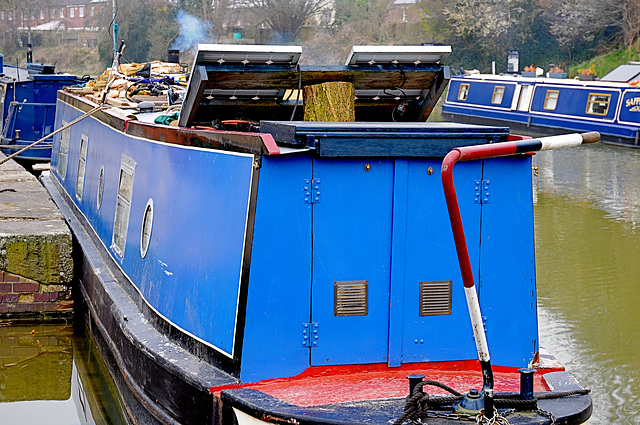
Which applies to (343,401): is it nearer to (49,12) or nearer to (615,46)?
(615,46)

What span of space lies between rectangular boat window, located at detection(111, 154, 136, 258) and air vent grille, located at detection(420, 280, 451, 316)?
2964 millimetres

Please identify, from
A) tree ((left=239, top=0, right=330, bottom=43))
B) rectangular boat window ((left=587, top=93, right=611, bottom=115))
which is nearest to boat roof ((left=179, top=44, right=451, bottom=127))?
rectangular boat window ((left=587, top=93, right=611, bottom=115))

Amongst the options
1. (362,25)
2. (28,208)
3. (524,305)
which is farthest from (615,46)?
(524,305)

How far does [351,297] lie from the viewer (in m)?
4.51

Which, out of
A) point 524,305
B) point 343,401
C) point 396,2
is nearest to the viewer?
point 343,401

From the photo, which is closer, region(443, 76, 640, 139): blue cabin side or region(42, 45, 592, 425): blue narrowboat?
region(42, 45, 592, 425): blue narrowboat

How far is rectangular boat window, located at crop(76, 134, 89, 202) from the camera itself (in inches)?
373

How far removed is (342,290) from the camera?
4.50 meters

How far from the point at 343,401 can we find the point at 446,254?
1.00m

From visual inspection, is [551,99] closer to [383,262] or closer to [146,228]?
[146,228]

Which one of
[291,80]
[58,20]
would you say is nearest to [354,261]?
[291,80]

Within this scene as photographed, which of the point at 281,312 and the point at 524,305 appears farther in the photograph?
the point at 524,305

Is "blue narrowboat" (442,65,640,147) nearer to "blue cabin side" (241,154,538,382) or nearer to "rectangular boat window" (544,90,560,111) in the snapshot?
"rectangular boat window" (544,90,560,111)

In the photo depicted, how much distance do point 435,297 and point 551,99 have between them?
70.0ft
